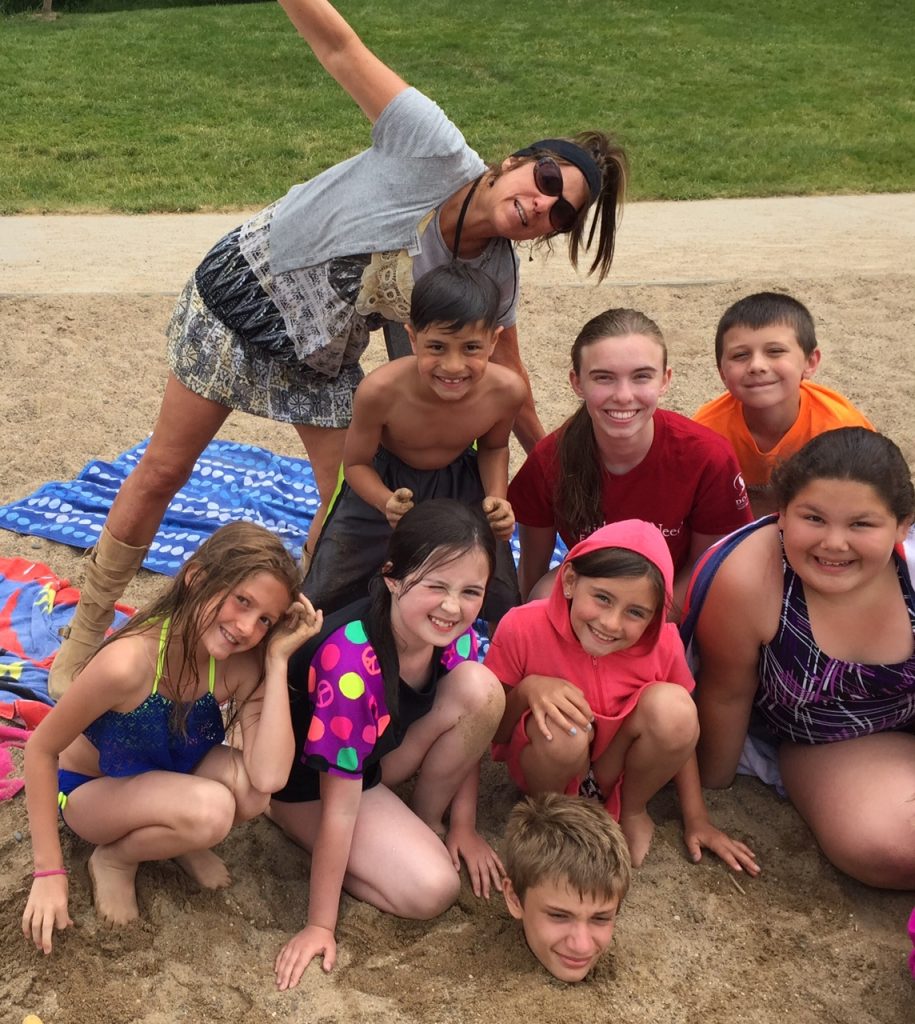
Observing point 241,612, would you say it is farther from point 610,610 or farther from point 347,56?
point 347,56

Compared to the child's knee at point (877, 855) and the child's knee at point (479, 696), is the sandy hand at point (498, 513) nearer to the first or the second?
the child's knee at point (479, 696)

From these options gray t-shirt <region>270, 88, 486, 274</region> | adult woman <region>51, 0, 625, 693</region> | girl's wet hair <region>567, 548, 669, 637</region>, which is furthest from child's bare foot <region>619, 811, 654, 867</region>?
gray t-shirt <region>270, 88, 486, 274</region>

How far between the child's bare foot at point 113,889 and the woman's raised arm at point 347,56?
1801mm

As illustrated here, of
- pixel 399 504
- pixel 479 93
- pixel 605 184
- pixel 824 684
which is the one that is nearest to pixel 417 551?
pixel 399 504

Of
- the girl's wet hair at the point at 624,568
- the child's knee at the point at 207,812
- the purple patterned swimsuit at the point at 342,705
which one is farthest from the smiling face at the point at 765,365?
the child's knee at the point at 207,812

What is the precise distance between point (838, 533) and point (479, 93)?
34.5ft

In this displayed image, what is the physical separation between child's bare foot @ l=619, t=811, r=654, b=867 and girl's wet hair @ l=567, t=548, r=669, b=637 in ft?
1.71

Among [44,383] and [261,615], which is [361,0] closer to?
[44,383]

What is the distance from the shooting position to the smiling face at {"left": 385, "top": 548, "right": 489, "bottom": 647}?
7.97 ft

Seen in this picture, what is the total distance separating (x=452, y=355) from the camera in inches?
113

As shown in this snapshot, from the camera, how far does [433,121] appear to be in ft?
9.39

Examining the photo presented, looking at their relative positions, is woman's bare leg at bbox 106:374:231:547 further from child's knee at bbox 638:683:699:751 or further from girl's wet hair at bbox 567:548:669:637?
child's knee at bbox 638:683:699:751

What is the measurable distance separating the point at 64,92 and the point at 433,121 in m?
10.1

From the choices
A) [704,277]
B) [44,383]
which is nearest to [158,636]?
[44,383]
